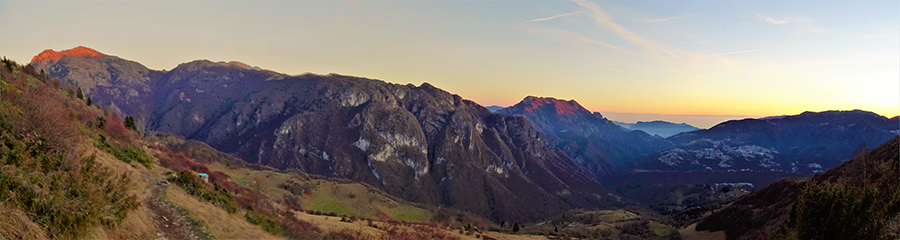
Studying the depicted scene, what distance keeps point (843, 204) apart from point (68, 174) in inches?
1265

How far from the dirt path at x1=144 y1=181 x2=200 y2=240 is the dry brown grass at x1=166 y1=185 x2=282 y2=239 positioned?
0.76 meters

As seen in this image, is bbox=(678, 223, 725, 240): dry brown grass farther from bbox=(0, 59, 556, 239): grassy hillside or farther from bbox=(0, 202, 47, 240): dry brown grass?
bbox=(0, 202, 47, 240): dry brown grass

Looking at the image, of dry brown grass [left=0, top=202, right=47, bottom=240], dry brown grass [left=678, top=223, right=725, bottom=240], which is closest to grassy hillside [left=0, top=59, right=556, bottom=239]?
dry brown grass [left=0, top=202, right=47, bottom=240]

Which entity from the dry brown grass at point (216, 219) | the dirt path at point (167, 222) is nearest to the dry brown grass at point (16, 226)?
the dirt path at point (167, 222)

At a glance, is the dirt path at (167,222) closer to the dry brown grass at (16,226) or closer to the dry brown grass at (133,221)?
the dry brown grass at (133,221)

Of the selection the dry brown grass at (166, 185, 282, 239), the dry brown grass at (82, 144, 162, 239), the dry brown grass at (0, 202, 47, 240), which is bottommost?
the dry brown grass at (166, 185, 282, 239)

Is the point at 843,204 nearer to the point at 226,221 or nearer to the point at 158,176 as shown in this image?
the point at 226,221

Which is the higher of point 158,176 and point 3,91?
point 3,91

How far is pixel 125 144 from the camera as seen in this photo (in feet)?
95.5

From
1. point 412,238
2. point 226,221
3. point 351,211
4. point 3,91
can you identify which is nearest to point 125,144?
point 3,91

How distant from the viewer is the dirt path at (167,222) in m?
16.1

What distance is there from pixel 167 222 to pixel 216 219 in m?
3.61

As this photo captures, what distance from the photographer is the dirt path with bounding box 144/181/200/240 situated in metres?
16.1

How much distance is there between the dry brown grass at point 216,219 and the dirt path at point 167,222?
0.76 metres
